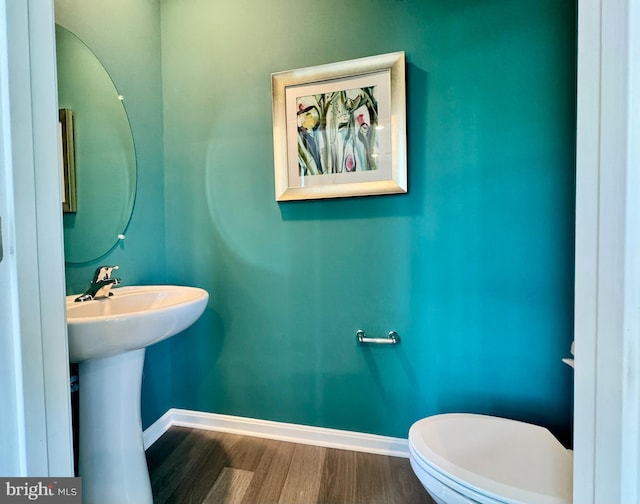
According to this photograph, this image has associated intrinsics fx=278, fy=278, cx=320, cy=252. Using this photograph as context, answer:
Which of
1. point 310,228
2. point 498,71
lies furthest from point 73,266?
point 498,71

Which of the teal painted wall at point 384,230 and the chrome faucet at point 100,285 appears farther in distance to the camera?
the teal painted wall at point 384,230

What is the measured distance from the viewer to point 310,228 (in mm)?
1373

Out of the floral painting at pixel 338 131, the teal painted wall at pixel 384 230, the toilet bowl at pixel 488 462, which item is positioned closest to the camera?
the toilet bowl at pixel 488 462

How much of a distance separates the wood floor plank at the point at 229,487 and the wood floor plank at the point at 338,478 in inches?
12.6

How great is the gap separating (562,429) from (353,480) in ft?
2.95

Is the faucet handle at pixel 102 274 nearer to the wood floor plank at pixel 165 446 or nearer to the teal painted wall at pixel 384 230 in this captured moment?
the teal painted wall at pixel 384 230

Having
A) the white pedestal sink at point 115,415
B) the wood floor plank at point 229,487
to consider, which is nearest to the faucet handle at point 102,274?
the white pedestal sink at point 115,415

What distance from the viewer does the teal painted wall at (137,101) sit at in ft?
3.81

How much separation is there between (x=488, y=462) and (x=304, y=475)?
2.52ft

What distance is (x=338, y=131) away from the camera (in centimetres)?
129

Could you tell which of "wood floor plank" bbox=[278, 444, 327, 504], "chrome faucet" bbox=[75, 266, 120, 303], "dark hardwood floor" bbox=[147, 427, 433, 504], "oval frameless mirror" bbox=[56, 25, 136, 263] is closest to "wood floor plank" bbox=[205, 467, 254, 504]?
"dark hardwood floor" bbox=[147, 427, 433, 504]

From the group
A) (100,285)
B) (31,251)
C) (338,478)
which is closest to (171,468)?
(338,478)

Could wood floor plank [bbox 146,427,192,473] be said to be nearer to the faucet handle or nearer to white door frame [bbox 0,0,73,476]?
the faucet handle

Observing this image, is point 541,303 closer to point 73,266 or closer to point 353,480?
point 353,480
